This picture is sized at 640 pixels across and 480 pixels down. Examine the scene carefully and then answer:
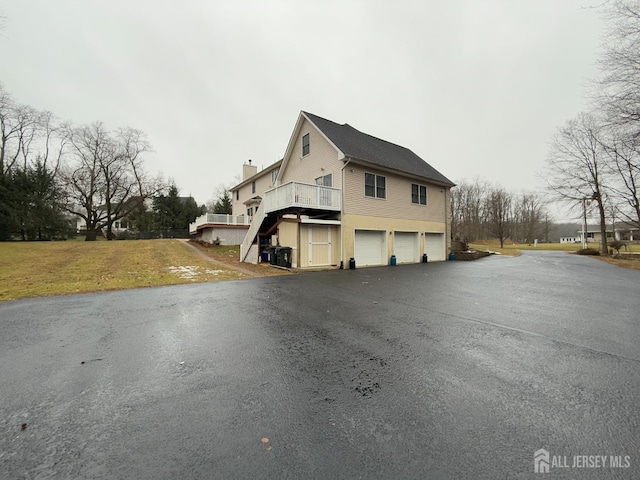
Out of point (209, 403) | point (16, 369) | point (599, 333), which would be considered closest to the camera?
point (209, 403)

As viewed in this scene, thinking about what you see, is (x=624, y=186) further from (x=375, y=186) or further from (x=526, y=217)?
(x=526, y=217)

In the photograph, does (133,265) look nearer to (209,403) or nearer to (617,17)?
(209,403)

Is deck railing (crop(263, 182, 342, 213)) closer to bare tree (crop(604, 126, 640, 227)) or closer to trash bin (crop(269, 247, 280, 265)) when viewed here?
trash bin (crop(269, 247, 280, 265))

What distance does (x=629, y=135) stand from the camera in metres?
12.1

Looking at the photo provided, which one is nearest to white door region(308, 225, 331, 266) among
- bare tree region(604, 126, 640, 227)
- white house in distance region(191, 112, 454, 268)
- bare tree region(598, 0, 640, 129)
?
white house in distance region(191, 112, 454, 268)

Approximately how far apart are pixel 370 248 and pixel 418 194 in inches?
231

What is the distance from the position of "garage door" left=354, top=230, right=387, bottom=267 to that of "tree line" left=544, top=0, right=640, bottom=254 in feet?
38.0

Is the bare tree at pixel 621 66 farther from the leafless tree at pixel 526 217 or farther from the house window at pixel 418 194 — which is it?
the leafless tree at pixel 526 217

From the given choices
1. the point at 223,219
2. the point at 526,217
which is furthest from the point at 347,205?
the point at 526,217

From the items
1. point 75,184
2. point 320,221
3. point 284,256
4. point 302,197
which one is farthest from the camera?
point 75,184

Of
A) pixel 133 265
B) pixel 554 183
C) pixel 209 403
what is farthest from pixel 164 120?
pixel 554 183

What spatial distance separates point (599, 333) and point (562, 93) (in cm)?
1610

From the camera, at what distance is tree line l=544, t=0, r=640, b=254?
32.9 feet

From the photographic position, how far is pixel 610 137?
682 inches
